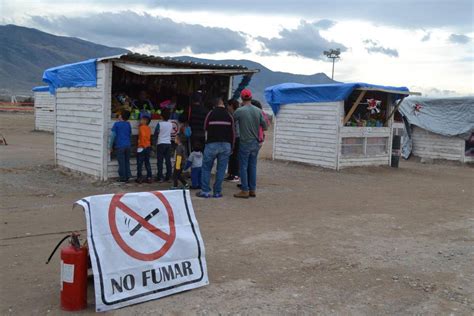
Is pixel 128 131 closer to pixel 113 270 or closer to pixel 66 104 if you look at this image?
pixel 66 104

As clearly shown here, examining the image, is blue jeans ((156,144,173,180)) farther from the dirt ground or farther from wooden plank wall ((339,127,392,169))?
wooden plank wall ((339,127,392,169))

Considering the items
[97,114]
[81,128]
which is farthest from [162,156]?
[81,128]

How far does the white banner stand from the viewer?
4.19 m

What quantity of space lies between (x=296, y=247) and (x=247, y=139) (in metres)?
3.42

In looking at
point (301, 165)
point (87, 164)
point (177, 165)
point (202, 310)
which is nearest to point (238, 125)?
point (177, 165)

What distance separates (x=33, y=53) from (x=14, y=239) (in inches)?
7926

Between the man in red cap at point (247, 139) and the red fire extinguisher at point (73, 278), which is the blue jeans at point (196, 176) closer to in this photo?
the man in red cap at point (247, 139)

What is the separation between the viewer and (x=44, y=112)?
26.1 meters

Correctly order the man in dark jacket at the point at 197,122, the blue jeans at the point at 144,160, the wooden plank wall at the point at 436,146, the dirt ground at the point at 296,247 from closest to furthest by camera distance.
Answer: the dirt ground at the point at 296,247 → the blue jeans at the point at 144,160 → the man in dark jacket at the point at 197,122 → the wooden plank wall at the point at 436,146

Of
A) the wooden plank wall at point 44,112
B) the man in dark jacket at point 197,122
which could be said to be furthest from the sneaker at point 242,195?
the wooden plank wall at point 44,112

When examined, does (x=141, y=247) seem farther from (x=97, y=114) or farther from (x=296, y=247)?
(x=97, y=114)

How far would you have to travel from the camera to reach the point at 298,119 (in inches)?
630

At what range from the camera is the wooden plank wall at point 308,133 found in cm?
1487

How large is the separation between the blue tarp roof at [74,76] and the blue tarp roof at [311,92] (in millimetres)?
7071
